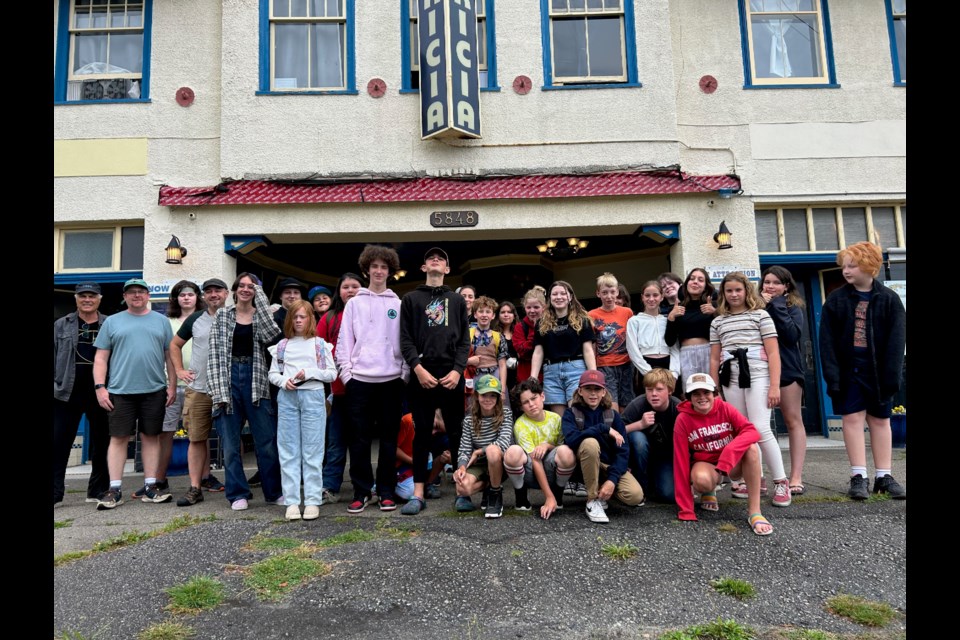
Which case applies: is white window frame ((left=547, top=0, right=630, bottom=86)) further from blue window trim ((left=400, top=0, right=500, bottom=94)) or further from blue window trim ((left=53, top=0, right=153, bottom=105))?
blue window trim ((left=53, top=0, right=153, bottom=105))

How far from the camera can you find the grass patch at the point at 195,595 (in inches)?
126

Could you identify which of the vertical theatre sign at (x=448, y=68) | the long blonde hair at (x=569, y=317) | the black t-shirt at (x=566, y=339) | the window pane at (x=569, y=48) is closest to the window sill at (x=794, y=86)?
the window pane at (x=569, y=48)

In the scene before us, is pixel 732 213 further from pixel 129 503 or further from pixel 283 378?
pixel 129 503

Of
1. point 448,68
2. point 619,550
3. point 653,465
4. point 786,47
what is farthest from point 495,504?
point 786,47

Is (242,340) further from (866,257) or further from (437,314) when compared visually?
(866,257)

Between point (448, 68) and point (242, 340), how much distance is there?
490 centimetres

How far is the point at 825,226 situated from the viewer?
8844 millimetres

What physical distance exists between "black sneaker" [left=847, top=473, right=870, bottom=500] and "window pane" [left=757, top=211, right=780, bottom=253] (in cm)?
461

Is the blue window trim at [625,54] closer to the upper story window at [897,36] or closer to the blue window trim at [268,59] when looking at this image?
the blue window trim at [268,59]

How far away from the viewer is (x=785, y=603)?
321cm

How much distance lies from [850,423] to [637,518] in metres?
2.05

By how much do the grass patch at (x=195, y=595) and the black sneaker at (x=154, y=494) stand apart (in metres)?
2.45

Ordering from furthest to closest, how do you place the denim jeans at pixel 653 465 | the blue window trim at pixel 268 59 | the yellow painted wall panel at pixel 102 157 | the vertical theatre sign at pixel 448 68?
the blue window trim at pixel 268 59, the yellow painted wall panel at pixel 102 157, the vertical theatre sign at pixel 448 68, the denim jeans at pixel 653 465
